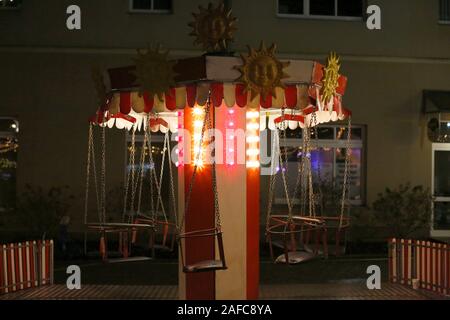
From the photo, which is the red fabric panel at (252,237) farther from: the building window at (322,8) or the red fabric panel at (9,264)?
the building window at (322,8)

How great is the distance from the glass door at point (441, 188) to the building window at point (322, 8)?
4.16 metres

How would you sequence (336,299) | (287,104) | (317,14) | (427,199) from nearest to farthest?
(287,104) < (336,299) < (427,199) < (317,14)

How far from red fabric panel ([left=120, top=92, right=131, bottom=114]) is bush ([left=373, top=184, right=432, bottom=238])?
381 inches

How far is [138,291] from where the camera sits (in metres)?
9.88

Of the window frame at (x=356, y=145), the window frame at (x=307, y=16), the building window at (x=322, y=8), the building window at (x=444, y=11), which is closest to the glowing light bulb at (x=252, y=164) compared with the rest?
the window frame at (x=356, y=145)

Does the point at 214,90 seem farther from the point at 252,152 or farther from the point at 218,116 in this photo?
the point at 252,152

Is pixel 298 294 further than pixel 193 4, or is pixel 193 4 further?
pixel 193 4

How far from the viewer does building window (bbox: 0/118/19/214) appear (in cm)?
1620

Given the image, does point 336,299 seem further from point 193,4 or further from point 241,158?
point 193,4

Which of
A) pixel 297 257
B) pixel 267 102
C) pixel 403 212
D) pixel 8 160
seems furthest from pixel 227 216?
pixel 8 160

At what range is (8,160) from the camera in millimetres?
16328

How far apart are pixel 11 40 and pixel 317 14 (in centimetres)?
788

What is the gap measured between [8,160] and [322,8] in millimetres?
9098

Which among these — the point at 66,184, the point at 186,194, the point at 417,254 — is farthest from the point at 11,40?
the point at 417,254
